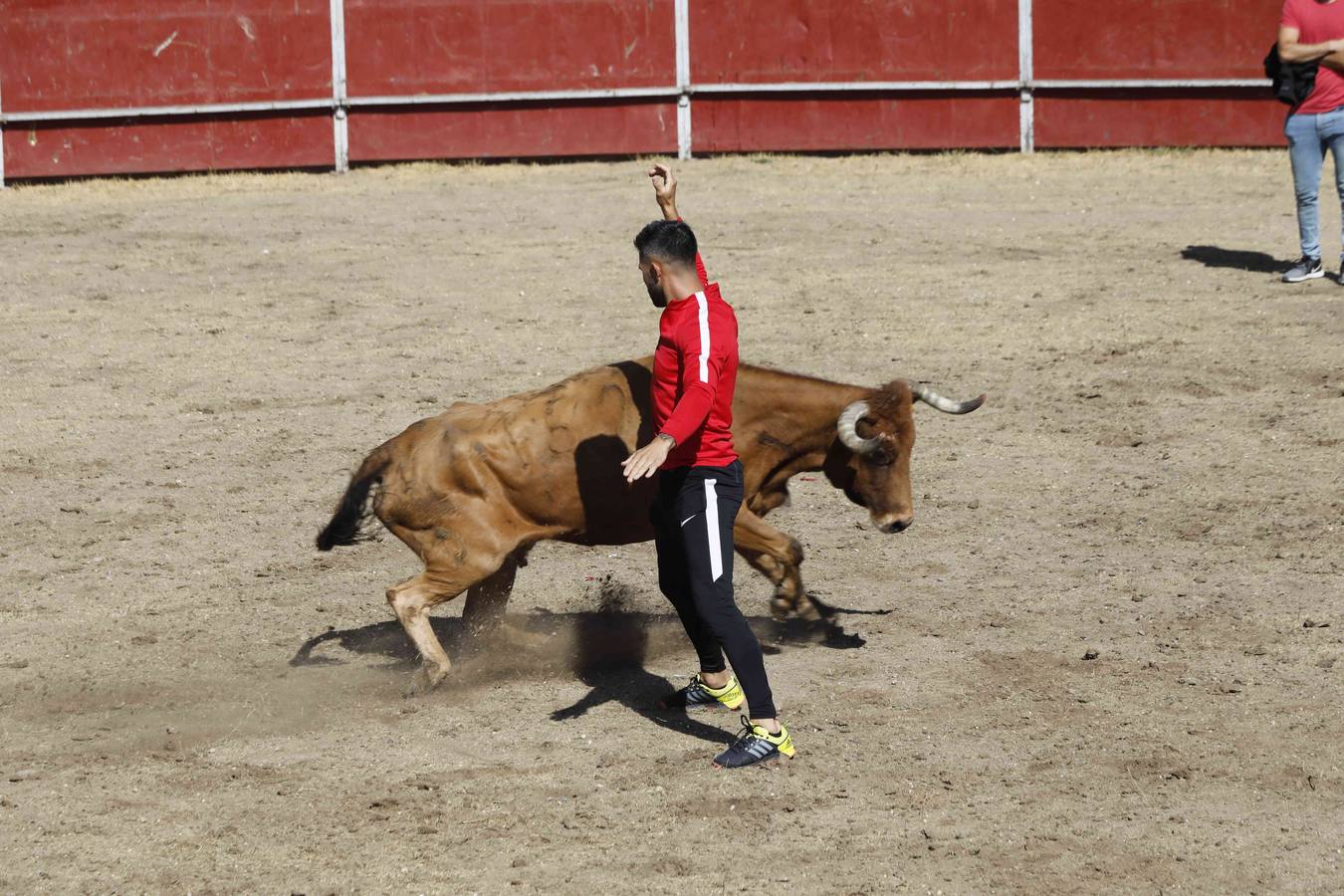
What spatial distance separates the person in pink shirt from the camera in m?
12.1

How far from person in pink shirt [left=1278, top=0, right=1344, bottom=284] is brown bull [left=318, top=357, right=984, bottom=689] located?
651 centimetres

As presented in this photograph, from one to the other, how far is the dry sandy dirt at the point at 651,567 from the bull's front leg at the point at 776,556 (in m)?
0.30

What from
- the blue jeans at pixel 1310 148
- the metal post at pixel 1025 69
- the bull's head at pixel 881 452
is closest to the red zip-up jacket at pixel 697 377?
the bull's head at pixel 881 452

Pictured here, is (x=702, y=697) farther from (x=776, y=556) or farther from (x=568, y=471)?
(x=568, y=471)

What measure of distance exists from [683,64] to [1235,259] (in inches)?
232

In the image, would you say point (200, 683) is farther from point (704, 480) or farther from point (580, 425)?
point (704, 480)

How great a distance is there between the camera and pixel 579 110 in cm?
1714

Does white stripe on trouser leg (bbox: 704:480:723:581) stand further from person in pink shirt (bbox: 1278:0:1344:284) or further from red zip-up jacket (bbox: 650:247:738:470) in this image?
person in pink shirt (bbox: 1278:0:1344:284)

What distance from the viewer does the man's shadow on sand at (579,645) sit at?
7.01m

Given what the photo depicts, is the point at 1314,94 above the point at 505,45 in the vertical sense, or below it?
below

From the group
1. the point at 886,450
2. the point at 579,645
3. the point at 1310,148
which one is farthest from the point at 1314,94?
the point at 579,645

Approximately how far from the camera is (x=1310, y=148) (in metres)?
12.3

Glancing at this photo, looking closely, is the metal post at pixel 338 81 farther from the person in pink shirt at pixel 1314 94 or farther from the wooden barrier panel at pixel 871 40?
the person in pink shirt at pixel 1314 94

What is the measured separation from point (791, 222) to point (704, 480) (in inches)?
370
